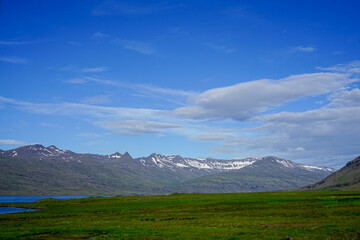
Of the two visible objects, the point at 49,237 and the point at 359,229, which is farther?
the point at 49,237

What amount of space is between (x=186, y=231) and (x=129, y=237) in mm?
8248

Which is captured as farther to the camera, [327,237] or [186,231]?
[186,231]

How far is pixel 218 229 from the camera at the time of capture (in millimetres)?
46219

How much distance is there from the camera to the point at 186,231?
4541cm

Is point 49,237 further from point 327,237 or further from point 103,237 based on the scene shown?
point 327,237

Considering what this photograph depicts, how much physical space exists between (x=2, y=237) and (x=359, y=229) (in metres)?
45.9

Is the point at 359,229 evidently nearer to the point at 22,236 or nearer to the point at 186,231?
the point at 186,231

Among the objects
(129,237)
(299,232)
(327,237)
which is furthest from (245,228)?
(129,237)

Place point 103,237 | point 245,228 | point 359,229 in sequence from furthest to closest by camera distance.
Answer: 1. point 245,228
2. point 103,237
3. point 359,229

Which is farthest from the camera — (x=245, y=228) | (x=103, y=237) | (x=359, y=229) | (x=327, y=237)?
(x=245, y=228)

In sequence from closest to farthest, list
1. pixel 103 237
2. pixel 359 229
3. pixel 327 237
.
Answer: pixel 327 237 → pixel 359 229 → pixel 103 237

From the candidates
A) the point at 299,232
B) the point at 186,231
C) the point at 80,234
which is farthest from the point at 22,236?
the point at 299,232

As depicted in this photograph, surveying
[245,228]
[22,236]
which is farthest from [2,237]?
[245,228]

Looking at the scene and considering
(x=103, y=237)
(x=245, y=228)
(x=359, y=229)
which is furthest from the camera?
(x=245, y=228)
